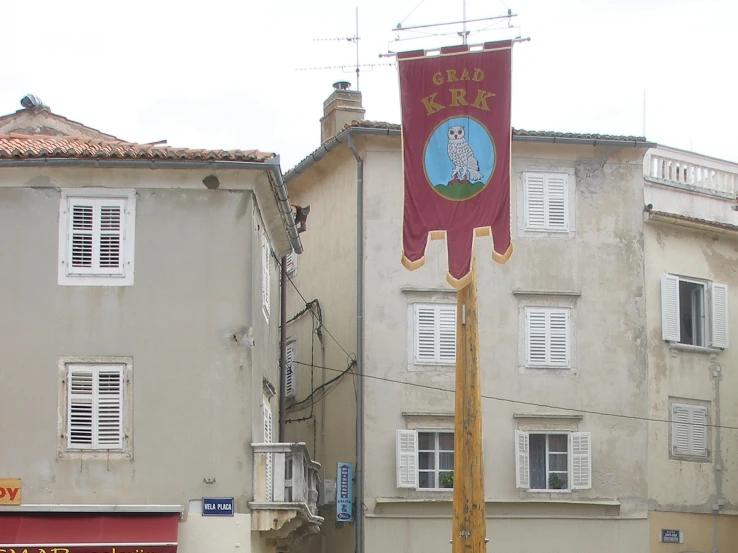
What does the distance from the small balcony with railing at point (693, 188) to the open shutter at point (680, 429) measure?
4.48 meters

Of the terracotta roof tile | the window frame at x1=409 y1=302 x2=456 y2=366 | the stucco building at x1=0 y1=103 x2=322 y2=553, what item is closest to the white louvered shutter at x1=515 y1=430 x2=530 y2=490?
the window frame at x1=409 y1=302 x2=456 y2=366

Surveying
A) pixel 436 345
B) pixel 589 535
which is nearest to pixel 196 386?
pixel 436 345

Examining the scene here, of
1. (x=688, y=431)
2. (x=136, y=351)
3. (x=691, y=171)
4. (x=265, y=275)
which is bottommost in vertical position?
(x=688, y=431)

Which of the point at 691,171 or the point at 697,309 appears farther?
the point at 691,171

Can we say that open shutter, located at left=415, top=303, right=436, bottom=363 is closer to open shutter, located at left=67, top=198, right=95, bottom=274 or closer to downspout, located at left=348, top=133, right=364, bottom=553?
downspout, located at left=348, top=133, right=364, bottom=553

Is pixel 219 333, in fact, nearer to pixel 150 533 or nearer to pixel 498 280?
pixel 150 533

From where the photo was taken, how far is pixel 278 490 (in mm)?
26672

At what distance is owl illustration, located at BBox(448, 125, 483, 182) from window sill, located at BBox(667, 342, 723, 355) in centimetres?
1104

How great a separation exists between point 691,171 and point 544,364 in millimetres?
7019

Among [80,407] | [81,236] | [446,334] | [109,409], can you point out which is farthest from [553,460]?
[81,236]

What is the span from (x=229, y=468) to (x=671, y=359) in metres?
14.0

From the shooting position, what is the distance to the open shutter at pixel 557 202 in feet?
117

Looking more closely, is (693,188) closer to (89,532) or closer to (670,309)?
(670,309)

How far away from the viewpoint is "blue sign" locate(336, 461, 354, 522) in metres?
33.6
